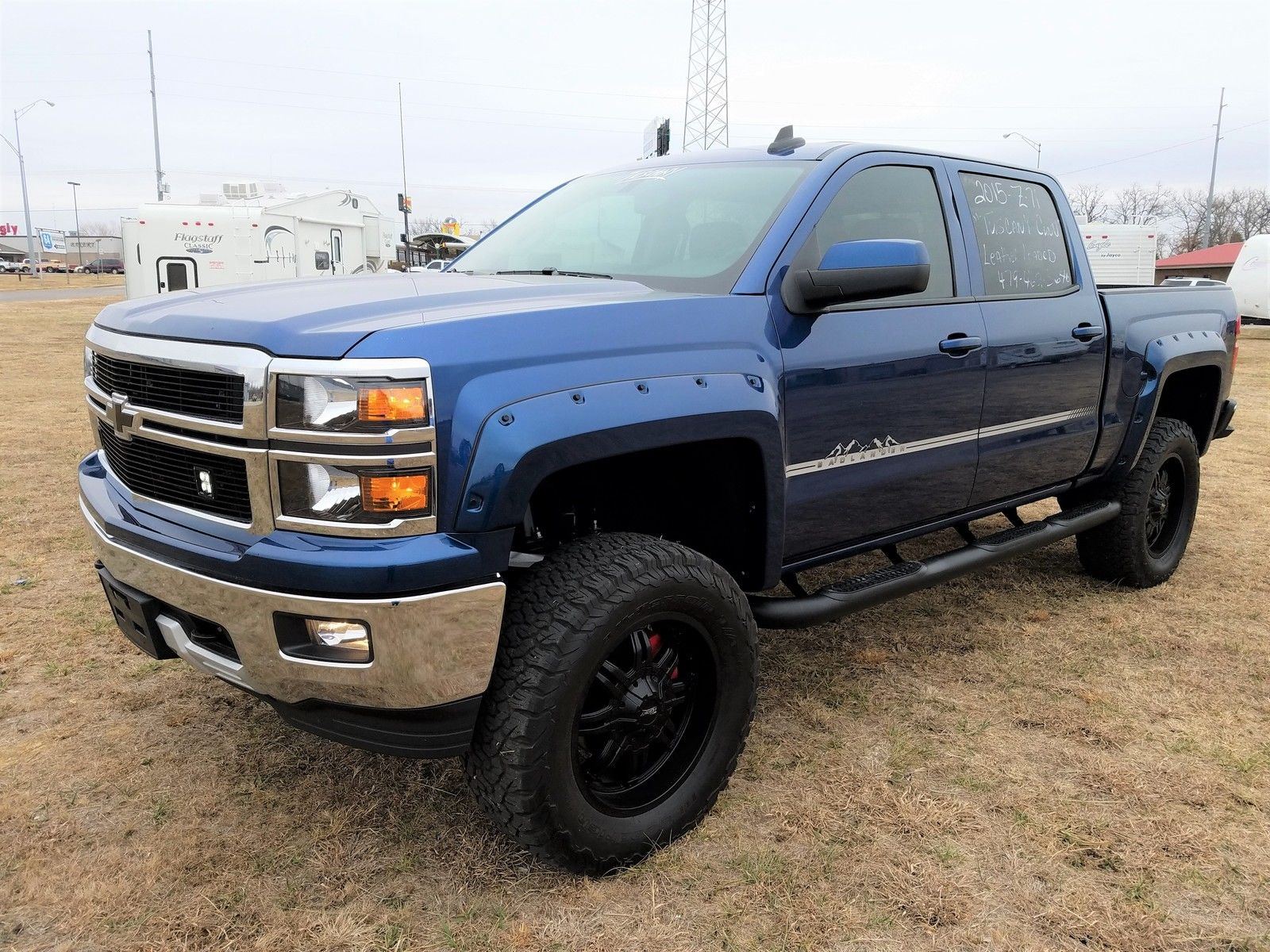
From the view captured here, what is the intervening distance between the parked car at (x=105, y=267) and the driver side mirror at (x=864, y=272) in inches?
3184

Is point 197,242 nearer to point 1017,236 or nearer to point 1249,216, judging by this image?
point 1017,236

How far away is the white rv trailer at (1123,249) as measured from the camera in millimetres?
27234

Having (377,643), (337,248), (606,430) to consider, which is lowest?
(377,643)

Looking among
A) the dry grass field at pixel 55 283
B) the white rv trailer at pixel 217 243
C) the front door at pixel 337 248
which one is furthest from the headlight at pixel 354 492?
the dry grass field at pixel 55 283

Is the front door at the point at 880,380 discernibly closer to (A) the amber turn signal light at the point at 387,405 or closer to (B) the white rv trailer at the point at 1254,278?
(A) the amber turn signal light at the point at 387,405

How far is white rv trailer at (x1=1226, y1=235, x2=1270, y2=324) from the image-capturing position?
24688 mm

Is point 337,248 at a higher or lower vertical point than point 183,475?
higher

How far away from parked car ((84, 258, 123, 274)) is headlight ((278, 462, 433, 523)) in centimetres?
8096

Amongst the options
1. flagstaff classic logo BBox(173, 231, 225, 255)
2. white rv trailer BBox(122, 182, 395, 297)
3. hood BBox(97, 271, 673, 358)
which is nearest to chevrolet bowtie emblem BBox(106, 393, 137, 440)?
hood BBox(97, 271, 673, 358)

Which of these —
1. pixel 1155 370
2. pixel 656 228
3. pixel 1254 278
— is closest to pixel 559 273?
pixel 656 228

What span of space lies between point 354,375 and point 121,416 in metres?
0.86

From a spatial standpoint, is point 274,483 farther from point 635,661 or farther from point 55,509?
point 55,509

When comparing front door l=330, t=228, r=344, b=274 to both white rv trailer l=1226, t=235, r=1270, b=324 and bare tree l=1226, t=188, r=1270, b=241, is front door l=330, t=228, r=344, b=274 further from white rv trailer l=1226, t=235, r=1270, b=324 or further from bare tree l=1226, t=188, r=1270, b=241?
bare tree l=1226, t=188, r=1270, b=241

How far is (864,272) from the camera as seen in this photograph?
273 cm
